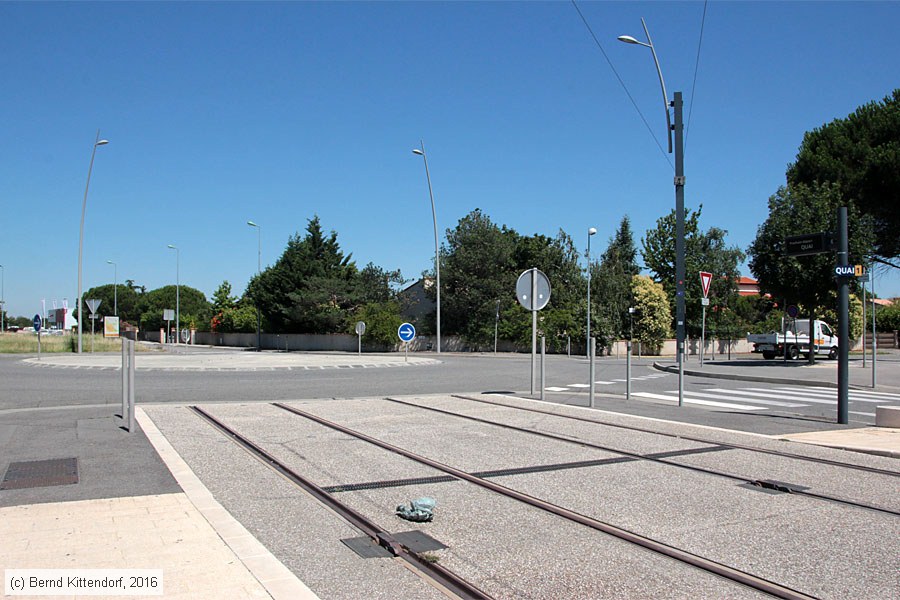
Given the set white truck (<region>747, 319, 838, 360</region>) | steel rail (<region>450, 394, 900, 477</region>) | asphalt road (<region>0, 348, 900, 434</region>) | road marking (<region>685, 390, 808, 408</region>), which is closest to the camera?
steel rail (<region>450, 394, 900, 477</region>)

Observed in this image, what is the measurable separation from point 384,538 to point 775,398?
546 inches

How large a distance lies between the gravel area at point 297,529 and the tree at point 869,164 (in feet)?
116

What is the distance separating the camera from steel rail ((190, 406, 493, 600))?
4.25 metres

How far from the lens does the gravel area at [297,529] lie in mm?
4289

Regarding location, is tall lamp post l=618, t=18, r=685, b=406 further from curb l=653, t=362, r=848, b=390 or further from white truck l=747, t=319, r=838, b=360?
white truck l=747, t=319, r=838, b=360

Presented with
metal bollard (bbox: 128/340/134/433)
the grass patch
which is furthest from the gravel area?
the grass patch

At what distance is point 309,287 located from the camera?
205ft

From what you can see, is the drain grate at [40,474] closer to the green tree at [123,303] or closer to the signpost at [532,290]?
the signpost at [532,290]

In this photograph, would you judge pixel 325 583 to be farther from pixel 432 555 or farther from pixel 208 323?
pixel 208 323

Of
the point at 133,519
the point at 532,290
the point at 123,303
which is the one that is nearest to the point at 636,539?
the point at 133,519

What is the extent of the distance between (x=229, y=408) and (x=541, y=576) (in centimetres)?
1014

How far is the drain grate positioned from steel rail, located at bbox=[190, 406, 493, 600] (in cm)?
196

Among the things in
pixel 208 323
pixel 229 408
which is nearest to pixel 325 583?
pixel 229 408

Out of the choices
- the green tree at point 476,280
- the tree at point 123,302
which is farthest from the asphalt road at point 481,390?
the tree at point 123,302
